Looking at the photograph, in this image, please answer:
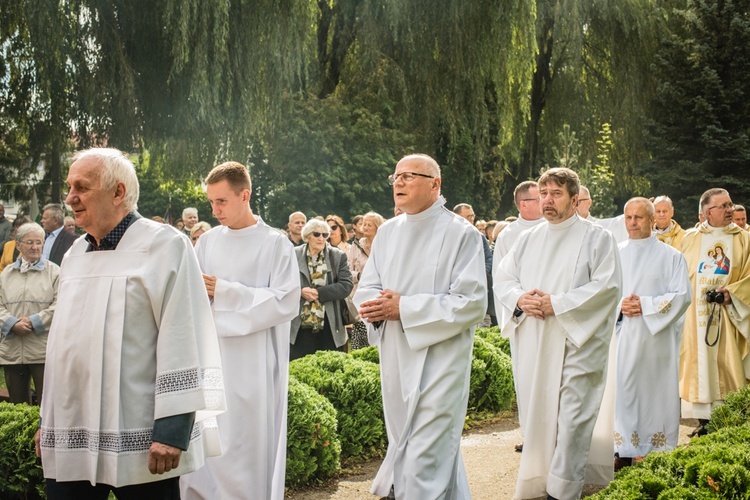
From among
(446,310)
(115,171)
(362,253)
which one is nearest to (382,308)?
(446,310)

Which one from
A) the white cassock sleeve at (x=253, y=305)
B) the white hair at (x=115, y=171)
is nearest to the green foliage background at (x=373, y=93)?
the white cassock sleeve at (x=253, y=305)

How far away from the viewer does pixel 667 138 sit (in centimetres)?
2420

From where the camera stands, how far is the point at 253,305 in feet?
17.7

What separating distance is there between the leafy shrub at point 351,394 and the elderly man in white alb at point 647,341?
6.64 ft

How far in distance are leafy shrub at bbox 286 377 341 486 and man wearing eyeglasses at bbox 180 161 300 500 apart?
0.86 m

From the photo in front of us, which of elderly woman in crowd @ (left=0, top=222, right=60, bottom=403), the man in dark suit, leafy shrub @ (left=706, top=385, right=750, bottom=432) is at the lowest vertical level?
leafy shrub @ (left=706, top=385, right=750, bottom=432)

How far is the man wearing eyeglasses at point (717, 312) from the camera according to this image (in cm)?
904

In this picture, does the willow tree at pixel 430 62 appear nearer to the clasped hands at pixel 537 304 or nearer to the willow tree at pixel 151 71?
the willow tree at pixel 151 71

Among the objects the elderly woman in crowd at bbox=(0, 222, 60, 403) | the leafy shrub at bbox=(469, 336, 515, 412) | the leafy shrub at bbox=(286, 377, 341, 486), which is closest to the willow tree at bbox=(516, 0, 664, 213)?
the leafy shrub at bbox=(469, 336, 515, 412)

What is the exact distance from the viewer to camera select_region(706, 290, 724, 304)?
8938mm

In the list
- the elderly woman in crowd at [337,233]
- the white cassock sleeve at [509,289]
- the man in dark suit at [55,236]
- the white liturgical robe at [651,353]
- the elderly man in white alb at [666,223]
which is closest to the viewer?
the white cassock sleeve at [509,289]

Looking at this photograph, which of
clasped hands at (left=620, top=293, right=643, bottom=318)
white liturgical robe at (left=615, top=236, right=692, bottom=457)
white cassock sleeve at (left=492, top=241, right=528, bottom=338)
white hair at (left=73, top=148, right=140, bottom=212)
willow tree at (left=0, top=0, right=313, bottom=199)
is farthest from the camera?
willow tree at (left=0, top=0, right=313, bottom=199)

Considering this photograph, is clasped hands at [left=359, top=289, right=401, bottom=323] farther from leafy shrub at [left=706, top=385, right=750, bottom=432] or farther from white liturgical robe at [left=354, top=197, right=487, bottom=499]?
leafy shrub at [left=706, top=385, right=750, bottom=432]

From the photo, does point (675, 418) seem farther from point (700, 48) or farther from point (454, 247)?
point (700, 48)
